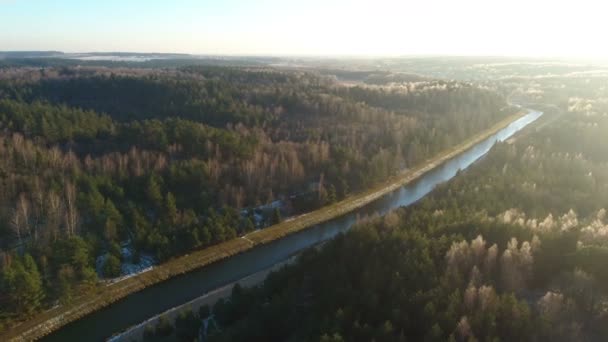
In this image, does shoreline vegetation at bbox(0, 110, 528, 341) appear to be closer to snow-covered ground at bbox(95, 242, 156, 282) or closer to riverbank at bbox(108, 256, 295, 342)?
snow-covered ground at bbox(95, 242, 156, 282)

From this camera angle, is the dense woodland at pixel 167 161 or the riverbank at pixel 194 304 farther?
the dense woodland at pixel 167 161

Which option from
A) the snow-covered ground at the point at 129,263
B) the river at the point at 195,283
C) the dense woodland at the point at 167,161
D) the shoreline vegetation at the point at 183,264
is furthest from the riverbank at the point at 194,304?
the snow-covered ground at the point at 129,263

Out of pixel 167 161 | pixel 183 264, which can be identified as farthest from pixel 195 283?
pixel 167 161

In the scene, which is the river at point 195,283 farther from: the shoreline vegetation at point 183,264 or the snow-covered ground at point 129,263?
the snow-covered ground at point 129,263

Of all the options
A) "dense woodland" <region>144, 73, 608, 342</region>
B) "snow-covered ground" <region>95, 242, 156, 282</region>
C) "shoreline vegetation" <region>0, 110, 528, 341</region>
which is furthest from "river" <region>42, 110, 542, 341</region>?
"dense woodland" <region>144, 73, 608, 342</region>

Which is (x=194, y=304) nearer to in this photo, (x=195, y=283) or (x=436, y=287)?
(x=195, y=283)

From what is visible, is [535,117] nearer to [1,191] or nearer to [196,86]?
[196,86]
